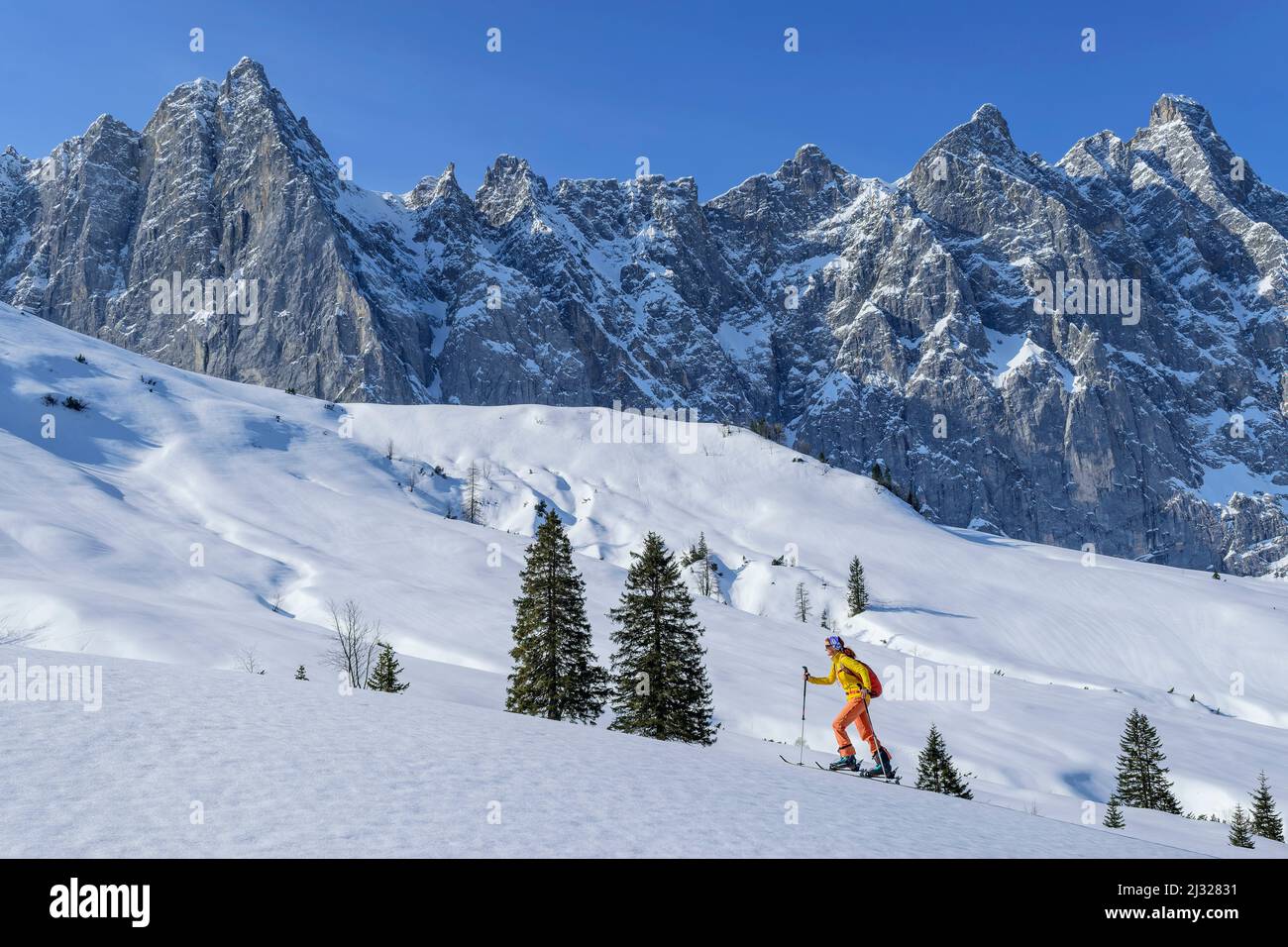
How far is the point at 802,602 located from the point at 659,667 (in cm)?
5582

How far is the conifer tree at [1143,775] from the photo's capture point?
35.3 meters

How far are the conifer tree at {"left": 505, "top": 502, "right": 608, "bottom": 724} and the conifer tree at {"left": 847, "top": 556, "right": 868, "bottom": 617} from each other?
54.8 meters

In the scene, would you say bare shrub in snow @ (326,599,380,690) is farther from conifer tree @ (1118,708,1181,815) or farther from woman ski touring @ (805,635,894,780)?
conifer tree @ (1118,708,1181,815)

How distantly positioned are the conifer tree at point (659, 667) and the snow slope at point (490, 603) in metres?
2.38

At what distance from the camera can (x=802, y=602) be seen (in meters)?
79.4

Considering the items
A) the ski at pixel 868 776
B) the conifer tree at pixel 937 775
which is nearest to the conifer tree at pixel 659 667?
the conifer tree at pixel 937 775

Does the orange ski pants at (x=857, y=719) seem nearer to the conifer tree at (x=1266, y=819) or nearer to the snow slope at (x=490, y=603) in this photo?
the snow slope at (x=490, y=603)

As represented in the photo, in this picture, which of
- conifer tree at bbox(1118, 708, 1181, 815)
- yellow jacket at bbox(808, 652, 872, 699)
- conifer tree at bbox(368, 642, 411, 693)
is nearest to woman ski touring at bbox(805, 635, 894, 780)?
yellow jacket at bbox(808, 652, 872, 699)

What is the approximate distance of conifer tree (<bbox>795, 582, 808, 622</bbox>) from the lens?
77812mm

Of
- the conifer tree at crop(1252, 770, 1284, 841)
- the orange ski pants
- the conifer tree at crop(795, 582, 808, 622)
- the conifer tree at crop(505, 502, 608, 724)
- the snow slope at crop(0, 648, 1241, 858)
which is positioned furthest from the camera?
the conifer tree at crop(795, 582, 808, 622)

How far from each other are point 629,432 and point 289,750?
116304 millimetres

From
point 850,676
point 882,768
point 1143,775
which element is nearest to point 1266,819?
point 1143,775

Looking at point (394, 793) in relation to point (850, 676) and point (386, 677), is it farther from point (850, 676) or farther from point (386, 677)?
point (386, 677)
